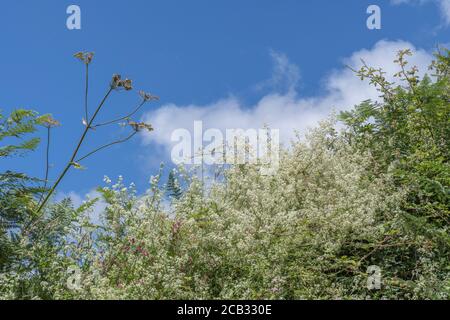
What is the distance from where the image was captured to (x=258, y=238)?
747cm

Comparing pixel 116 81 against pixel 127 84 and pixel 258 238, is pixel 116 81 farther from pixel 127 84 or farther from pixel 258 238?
pixel 258 238

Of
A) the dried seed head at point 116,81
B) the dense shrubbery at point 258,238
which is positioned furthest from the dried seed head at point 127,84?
the dense shrubbery at point 258,238

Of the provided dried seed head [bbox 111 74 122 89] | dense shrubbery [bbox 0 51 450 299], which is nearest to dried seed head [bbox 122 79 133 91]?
dried seed head [bbox 111 74 122 89]

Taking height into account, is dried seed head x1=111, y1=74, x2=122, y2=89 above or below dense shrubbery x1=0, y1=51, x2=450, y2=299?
above

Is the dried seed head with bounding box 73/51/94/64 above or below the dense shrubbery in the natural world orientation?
above

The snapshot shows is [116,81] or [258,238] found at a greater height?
[116,81]

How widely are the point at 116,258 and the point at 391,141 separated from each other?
592cm

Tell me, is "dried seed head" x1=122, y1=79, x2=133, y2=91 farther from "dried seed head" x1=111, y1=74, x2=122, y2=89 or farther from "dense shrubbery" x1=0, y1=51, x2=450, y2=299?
"dense shrubbery" x1=0, y1=51, x2=450, y2=299

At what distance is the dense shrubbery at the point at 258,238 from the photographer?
244 inches

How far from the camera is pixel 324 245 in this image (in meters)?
7.21

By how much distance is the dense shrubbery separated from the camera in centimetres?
620

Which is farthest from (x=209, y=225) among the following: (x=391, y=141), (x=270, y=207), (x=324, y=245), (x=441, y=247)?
(x=391, y=141)

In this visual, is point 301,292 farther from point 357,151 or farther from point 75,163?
point 357,151

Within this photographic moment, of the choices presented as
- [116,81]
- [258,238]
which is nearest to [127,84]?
[116,81]
